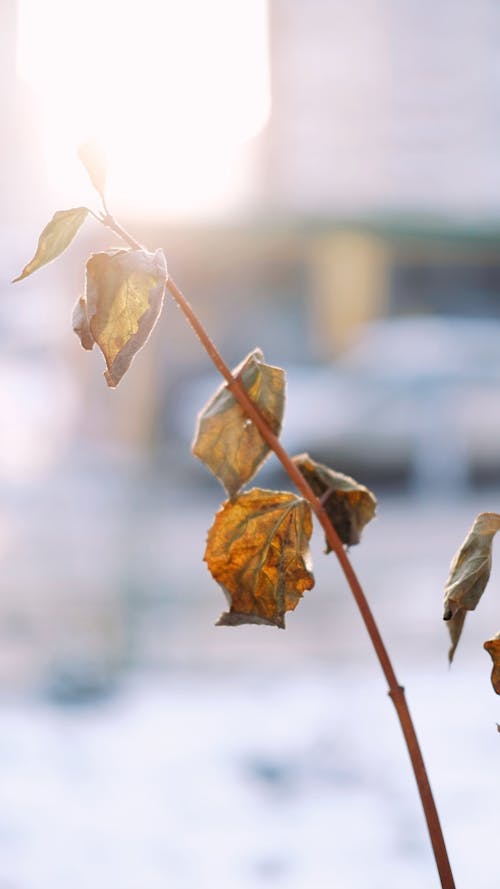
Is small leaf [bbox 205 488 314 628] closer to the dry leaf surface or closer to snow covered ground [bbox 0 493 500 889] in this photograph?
the dry leaf surface

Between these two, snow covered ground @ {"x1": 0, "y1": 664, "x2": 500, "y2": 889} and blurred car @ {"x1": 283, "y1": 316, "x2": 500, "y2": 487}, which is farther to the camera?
blurred car @ {"x1": 283, "y1": 316, "x2": 500, "y2": 487}

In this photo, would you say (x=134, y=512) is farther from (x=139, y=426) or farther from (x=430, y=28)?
(x=430, y=28)

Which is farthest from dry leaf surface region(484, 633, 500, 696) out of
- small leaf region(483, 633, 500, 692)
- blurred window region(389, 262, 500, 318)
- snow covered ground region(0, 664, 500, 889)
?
blurred window region(389, 262, 500, 318)

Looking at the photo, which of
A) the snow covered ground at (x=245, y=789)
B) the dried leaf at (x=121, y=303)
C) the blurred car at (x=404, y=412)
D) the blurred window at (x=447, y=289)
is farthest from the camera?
the blurred window at (x=447, y=289)

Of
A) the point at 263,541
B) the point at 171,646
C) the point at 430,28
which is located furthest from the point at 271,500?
the point at 430,28

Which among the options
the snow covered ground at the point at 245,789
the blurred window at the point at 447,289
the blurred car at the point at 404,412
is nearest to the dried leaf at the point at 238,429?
the snow covered ground at the point at 245,789

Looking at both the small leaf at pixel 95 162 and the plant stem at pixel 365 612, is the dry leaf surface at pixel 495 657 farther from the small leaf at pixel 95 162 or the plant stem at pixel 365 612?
the small leaf at pixel 95 162
